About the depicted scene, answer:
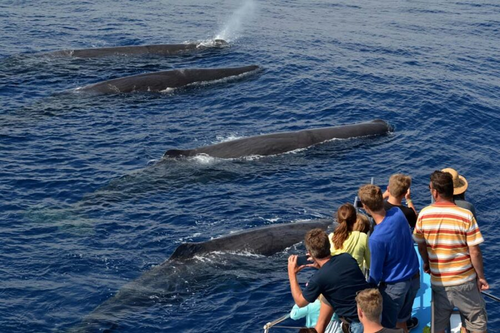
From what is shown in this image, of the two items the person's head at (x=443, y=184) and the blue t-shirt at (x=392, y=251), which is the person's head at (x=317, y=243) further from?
the person's head at (x=443, y=184)

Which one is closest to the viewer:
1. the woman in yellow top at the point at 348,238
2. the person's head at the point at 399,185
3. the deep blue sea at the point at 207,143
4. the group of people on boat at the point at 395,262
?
the group of people on boat at the point at 395,262

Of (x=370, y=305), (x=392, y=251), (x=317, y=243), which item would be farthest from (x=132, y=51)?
(x=370, y=305)

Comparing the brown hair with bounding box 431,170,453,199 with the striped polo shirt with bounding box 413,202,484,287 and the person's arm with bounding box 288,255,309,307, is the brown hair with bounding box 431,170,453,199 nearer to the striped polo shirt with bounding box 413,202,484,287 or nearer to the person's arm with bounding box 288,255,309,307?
the striped polo shirt with bounding box 413,202,484,287

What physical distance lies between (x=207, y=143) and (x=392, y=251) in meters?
16.7

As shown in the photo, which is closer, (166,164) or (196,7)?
(166,164)

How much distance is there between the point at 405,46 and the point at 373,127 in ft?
48.6

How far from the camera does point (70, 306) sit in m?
17.2

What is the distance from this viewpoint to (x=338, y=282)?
37.1ft

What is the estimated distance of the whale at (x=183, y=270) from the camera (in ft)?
54.3

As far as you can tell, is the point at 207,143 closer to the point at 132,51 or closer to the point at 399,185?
the point at 132,51

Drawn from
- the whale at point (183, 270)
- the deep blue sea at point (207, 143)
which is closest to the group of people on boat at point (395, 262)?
the deep blue sea at point (207, 143)

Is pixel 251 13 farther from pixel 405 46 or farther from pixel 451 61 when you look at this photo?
pixel 451 61

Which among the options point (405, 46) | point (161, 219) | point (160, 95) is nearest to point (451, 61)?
point (405, 46)

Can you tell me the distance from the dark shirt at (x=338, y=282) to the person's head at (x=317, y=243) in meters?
0.21
